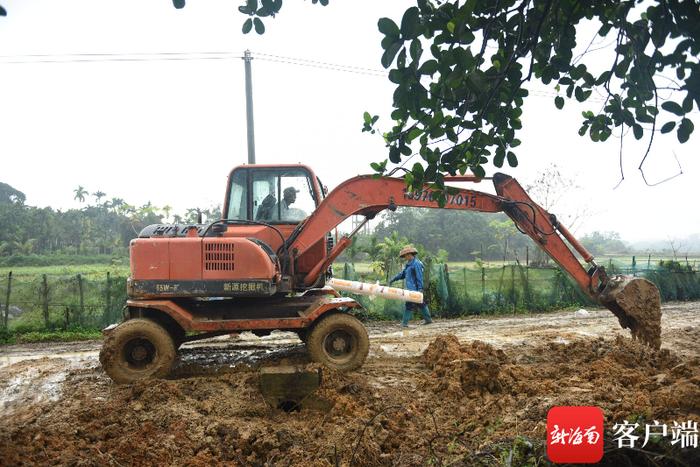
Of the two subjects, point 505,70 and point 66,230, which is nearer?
point 505,70

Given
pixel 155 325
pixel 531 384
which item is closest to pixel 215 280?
pixel 155 325

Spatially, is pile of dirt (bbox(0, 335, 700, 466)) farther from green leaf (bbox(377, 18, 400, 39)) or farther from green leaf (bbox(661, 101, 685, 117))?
green leaf (bbox(377, 18, 400, 39))

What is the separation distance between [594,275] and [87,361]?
750cm

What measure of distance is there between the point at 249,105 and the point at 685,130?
13980 millimetres

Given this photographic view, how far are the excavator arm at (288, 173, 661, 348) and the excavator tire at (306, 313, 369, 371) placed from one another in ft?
2.36

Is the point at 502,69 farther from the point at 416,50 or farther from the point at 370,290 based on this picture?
the point at 370,290

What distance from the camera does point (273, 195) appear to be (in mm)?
6977

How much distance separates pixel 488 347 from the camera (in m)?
6.89

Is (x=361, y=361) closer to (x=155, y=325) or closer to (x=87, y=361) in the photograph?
(x=155, y=325)

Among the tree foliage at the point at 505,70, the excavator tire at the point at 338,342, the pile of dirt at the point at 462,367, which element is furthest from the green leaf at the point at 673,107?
the excavator tire at the point at 338,342

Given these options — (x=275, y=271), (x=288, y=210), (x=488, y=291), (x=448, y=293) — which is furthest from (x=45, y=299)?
(x=488, y=291)

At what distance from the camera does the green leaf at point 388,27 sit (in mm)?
2316

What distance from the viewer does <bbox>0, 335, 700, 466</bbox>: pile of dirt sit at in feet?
12.7

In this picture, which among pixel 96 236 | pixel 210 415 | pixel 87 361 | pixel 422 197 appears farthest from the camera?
pixel 96 236
